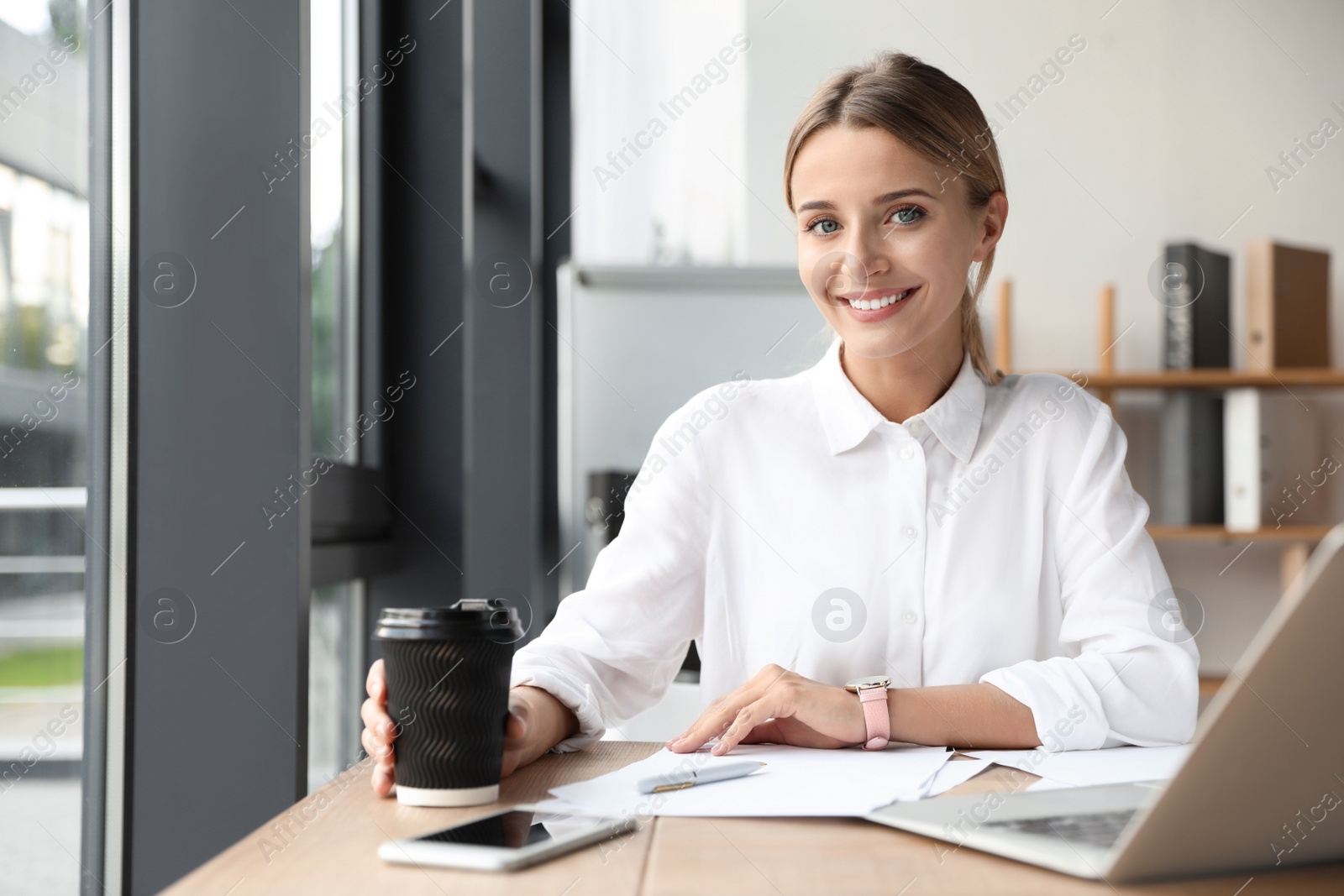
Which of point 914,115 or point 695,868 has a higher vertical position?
point 914,115

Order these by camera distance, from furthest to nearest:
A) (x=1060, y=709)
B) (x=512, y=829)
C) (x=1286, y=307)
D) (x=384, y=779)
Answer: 1. (x=1286, y=307)
2. (x=1060, y=709)
3. (x=384, y=779)
4. (x=512, y=829)

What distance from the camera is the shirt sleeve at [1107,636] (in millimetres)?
1046

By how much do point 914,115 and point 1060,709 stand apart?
717mm

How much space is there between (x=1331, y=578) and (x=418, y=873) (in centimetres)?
47

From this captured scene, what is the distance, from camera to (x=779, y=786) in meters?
0.79

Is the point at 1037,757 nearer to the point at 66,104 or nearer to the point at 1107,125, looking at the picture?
the point at 66,104

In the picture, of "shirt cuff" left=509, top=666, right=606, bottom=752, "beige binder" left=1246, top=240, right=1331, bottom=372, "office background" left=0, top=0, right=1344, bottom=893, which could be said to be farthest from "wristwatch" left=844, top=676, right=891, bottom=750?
"beige binder" left=1246, top=240, right=1331, bottom=372

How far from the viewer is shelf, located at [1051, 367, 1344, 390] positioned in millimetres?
3115

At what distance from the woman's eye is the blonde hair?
0.06 m

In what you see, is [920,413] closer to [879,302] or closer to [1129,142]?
[879,302]

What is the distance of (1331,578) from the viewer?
47 cm

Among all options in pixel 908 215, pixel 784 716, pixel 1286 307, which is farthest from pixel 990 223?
pixel 1286 307

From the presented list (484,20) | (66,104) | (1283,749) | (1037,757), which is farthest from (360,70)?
(1283,749)

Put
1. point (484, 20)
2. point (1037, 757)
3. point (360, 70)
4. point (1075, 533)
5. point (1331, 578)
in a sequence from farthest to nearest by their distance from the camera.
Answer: point (484, 20) < point (360, 70) < point (1075, 533) < point (1037, 757) < point (1331, 578)
